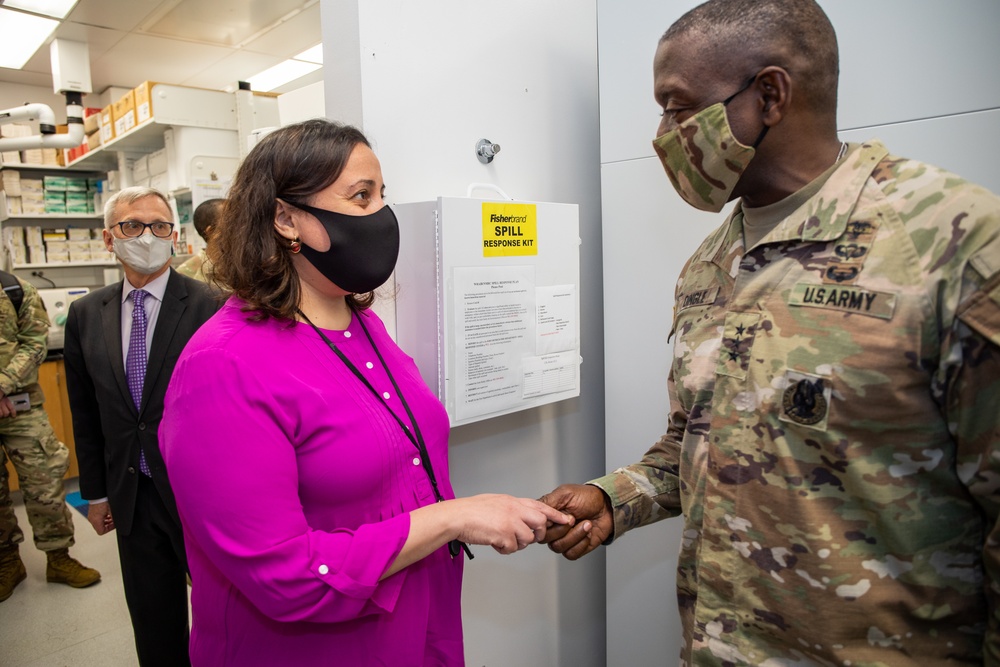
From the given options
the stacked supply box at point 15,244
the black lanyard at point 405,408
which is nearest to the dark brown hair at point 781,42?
the black lanyard at point 405,408

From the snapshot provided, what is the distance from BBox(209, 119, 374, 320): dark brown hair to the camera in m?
1.13

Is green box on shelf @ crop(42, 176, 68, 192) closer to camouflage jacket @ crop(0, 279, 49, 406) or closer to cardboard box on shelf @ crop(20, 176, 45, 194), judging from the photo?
cardboard box on shelf @ crop(20, 176, 45, 194)

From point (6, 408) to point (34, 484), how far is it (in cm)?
45

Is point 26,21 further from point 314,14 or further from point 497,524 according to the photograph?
point 497,524

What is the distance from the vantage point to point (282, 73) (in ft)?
21.3

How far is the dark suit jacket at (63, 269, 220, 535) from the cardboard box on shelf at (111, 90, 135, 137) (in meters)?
2.82

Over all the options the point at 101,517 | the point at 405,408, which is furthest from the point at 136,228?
the point at 405,408

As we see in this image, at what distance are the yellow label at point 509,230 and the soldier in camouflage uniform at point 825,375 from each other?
1.74 ft

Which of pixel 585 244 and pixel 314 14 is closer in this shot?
pixel 585 244

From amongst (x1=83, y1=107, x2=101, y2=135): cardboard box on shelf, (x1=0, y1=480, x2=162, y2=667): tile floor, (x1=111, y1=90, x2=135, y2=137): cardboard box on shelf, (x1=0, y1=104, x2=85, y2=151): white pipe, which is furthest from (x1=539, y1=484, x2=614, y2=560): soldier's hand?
(x1=83, y1=107, x2=101, y2=135): cardboard box on shelf

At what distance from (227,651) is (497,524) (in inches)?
21.4

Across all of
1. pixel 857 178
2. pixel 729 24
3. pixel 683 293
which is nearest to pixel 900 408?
pixel 857 178

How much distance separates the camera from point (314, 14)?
15.8ft

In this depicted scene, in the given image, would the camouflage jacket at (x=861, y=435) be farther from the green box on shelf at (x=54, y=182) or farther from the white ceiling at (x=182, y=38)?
the green box on shelf at (x=54, y=182)
